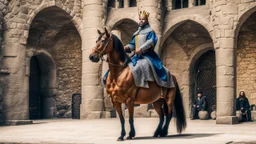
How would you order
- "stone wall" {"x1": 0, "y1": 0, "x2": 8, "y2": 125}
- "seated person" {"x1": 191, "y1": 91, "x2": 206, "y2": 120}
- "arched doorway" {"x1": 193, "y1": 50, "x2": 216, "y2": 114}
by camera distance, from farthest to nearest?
"arched doorway" {"x1": 193, "y1": 50, "x2": 216, "y2": 114}
"seated person" {"x1": 191, "y1": 91, "x2": 206, "y2": 120}
"stone wall" {"x1": 0, "y1": 0, "x2": 8, "y2": 125}

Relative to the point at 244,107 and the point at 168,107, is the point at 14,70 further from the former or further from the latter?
the point at 168,107

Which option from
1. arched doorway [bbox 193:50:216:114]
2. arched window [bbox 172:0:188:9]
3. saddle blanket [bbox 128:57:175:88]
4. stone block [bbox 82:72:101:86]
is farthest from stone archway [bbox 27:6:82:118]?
saddle blanket [bbox 128:57:175:88]

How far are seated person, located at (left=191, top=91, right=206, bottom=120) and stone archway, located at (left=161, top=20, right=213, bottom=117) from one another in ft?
2.04

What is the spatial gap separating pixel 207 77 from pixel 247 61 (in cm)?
199

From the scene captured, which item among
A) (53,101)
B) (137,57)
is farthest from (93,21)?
(137,57)

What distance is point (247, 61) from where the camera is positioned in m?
19.1

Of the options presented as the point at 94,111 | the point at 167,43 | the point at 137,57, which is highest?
the point at 167,43

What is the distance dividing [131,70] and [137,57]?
1.02 ft

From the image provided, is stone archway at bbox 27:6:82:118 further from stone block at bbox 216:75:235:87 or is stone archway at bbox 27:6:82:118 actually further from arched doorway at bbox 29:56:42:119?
stone block at bbox 216:75:235:87

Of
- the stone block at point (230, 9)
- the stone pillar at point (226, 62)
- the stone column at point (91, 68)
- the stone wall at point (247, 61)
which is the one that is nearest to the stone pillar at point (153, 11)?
the stone column at point (91, 68)

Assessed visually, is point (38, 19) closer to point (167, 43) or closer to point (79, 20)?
point (79, 20)

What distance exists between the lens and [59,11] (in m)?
19.2

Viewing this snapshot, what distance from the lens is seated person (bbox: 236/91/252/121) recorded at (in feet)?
58.5

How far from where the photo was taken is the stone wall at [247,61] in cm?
1891
